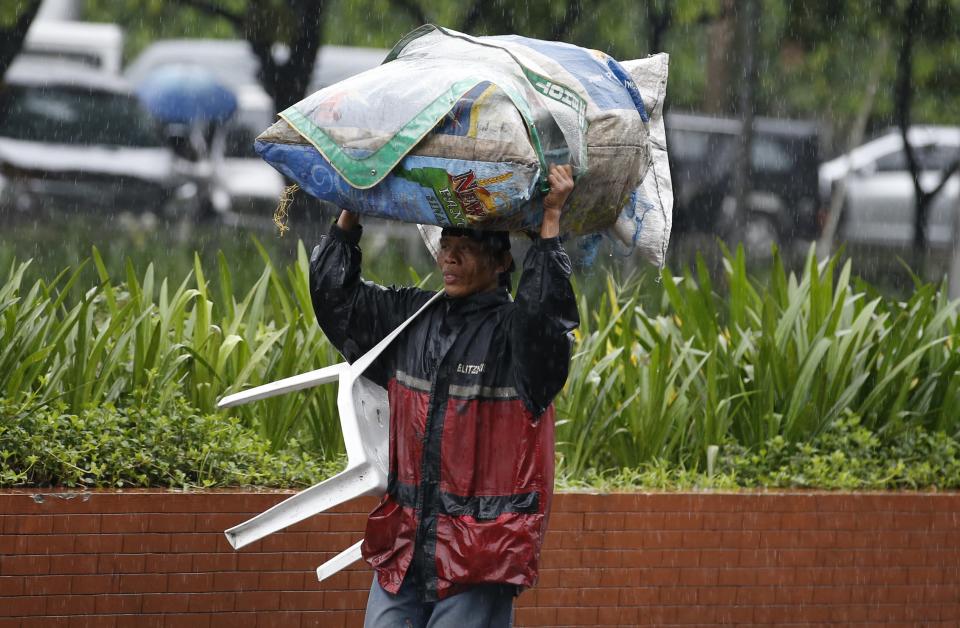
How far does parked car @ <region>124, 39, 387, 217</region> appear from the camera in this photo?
1412cm

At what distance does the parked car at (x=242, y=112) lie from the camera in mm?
14125

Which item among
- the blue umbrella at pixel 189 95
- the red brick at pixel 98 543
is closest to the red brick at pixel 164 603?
the red brick at pixel 98 543

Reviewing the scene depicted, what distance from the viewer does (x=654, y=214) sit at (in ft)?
14.5

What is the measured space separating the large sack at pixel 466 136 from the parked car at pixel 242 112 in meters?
10.1

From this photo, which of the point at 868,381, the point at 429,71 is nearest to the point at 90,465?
the point at 429,71

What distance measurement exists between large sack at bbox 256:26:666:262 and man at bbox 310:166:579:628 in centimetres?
16

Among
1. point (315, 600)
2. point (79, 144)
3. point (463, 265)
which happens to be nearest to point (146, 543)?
point (315, 600)

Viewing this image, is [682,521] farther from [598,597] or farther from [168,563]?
[168,563]

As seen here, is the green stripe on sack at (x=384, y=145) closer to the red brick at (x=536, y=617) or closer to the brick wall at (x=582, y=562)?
the brick wall at (x=582, y=562)

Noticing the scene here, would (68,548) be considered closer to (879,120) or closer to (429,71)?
(429,71)

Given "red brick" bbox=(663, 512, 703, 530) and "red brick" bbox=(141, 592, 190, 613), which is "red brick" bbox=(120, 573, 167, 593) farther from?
"red brick" bbox=(663, 512, 703, 530)

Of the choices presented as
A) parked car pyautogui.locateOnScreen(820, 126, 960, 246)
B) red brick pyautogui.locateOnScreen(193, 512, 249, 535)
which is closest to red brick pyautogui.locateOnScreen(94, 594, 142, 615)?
red brick pyautogui.locateOnScreen(193, 512, 249, 535)

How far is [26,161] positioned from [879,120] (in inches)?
456

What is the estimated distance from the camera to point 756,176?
57.8ft
